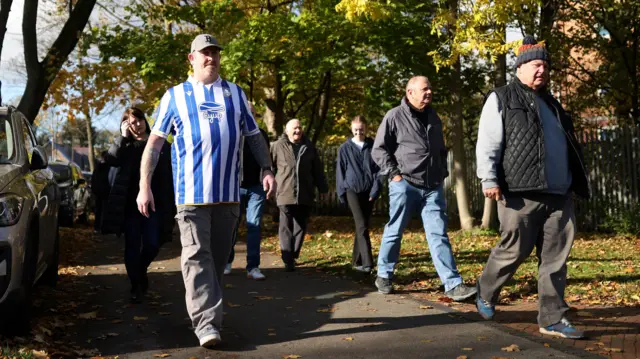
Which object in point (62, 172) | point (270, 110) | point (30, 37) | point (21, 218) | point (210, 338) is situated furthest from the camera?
point (270, 110)

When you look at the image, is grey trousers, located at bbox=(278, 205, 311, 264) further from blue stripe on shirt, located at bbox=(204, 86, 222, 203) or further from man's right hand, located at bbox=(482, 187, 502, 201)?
man's right hand, located at bbox=(482, 187, 502, 201)

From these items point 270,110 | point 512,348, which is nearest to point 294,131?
point 512,348

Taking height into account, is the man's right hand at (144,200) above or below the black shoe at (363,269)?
above

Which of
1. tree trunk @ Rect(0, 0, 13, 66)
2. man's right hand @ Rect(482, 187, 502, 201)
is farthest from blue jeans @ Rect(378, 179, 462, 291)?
tree trunk @ Rect(0, 0, 13, 66)

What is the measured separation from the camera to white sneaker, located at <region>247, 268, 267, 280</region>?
9.38 metres

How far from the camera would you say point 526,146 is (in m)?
5.70

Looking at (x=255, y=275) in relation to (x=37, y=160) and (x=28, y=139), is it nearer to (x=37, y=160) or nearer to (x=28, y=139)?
(x=28, y=139)

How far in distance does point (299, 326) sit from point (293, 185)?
12.3 ft

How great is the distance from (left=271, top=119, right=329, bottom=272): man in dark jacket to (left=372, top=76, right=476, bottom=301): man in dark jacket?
2.35 metres

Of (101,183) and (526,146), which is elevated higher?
(526,146)

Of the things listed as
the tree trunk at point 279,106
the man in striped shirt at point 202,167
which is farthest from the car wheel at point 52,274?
the tree trunk at point 279,106

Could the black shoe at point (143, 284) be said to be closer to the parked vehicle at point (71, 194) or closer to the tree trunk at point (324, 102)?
the parked vehicle at point (71, 194)

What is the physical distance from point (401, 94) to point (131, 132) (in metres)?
11.6

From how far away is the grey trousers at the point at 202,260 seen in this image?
223 inches
